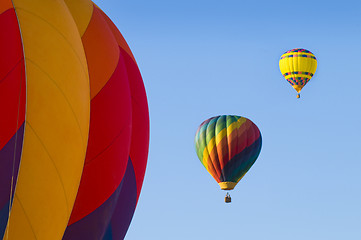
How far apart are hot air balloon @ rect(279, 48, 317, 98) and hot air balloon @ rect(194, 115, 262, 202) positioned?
4.56 meters

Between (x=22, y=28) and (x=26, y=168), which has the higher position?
(x=22, y=28)

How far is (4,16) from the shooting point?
14000mm

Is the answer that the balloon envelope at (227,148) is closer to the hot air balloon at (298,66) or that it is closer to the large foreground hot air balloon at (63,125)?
the hot air balloon at (298,66)

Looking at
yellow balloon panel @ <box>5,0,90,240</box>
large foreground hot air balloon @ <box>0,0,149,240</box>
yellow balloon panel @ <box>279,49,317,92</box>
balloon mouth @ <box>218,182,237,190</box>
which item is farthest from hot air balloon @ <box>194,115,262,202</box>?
yellow balloon panel @ <box>5,0,90,240</box>

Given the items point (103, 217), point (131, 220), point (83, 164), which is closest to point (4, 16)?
point (83, 164)

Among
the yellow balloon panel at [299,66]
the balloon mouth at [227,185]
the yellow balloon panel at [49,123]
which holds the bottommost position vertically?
the yellow balloon panel at [49,123]

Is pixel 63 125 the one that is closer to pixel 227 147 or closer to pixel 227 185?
pixel 227 147

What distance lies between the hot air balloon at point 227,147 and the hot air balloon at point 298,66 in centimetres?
456

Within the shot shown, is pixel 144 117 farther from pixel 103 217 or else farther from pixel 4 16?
pixel 4 16

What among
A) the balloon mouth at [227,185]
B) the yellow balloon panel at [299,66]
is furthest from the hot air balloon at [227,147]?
the yellow balloon panel at [299,66]

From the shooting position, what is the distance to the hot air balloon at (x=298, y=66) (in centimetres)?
4481

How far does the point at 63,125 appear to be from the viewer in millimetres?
14352

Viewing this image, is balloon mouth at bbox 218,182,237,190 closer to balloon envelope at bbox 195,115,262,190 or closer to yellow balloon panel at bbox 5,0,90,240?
balloon envelope at bbox 195,115,262,190

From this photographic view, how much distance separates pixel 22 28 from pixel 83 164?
2542 millimetres
